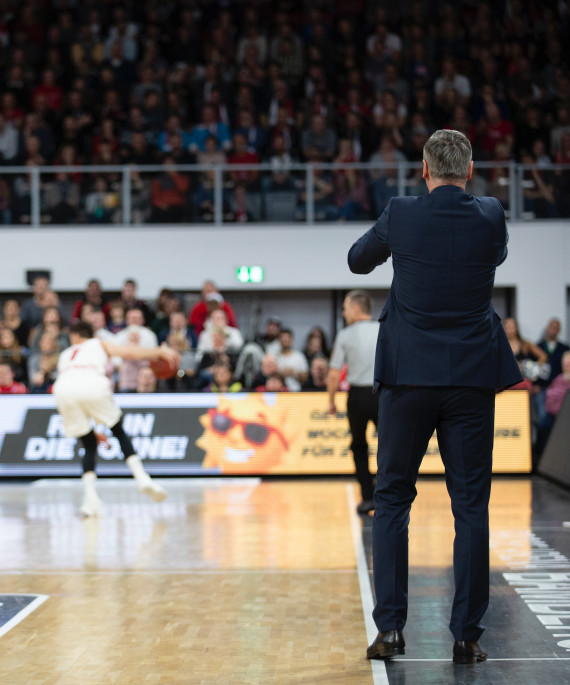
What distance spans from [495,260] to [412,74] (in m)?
14.3

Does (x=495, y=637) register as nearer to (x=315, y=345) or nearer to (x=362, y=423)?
(x=362, y=423)

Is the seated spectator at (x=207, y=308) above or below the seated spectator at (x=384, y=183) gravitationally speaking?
below

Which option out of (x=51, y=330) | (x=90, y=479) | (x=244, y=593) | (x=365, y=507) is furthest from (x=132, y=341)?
(x=244, y=593)

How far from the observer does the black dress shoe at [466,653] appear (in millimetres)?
4438

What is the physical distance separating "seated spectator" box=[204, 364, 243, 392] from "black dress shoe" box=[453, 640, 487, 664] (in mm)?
8787

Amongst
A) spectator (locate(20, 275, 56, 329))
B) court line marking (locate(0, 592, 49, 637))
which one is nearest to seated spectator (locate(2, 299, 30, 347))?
spectator (locate(20, 275, 56, 329))

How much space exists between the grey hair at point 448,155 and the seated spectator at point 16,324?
37.7ft

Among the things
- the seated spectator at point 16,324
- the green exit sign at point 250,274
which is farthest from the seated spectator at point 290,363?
the seated spectator at point 16,324

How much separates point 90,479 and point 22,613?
394 cm

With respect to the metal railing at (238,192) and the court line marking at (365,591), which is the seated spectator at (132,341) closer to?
the metal railing at (238,192)

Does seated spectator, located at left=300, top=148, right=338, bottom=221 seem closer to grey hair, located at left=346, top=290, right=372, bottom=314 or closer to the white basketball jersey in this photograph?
grey hair, located at left=346, top=290, right=372, bottom=314

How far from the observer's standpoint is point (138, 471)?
9625 mm

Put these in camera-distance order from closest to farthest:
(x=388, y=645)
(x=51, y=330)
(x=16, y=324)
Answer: (x=388, y=645)
(x=51, y=330)
(x=16, y=324)

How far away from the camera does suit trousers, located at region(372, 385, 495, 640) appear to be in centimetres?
442
